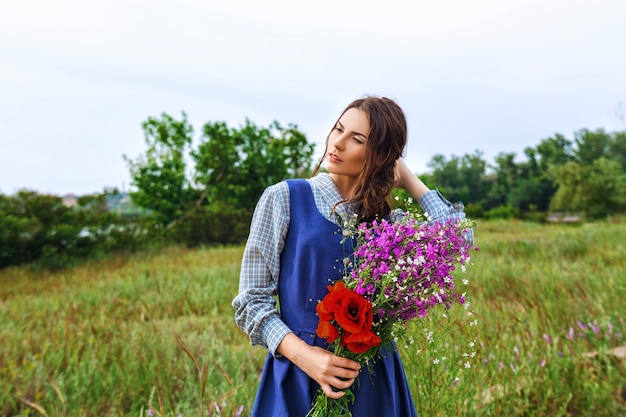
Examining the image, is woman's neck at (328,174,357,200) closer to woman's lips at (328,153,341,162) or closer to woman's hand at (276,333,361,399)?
woman's lips at (328,153,341,162)

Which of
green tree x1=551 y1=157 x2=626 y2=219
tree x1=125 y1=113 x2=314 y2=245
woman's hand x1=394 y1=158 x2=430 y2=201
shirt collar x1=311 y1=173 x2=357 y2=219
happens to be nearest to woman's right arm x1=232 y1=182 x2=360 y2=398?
shirt collar x1=311 y1=173 x2=357 y2=219

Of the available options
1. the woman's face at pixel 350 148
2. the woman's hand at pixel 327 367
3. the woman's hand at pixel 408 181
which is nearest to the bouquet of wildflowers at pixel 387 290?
the woman's hand at pixel 327 367

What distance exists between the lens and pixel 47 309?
18.7 ft

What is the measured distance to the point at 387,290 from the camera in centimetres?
136

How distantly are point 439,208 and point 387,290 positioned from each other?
568mm

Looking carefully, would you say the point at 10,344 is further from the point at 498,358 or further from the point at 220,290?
the point at 498,358

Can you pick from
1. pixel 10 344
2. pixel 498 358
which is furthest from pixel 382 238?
pixel 10 344

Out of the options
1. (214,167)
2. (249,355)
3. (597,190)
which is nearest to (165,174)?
(214,167)

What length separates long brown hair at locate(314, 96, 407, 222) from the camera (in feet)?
5.51

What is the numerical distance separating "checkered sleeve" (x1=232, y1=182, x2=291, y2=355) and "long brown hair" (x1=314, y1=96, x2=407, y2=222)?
0.23m

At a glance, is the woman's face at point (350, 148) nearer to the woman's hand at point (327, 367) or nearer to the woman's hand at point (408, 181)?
the woman's hand at point (408, 181)

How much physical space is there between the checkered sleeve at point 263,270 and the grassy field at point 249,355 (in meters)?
0.30

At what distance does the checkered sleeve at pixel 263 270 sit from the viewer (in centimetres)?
155

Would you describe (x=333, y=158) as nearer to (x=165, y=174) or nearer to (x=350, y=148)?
(x=350, y=148)
